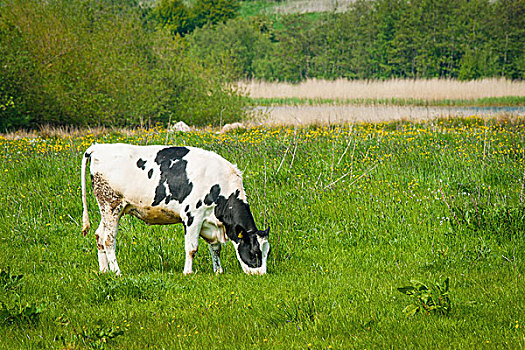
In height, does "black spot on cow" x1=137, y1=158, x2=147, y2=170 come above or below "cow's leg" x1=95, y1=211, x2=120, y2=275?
above

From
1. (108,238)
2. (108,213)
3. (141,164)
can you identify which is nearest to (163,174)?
(141,164)

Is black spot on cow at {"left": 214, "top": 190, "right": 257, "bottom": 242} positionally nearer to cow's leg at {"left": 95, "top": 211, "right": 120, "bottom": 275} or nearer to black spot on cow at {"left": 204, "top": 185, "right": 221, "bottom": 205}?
black spot on cow at {"left": 204, "top": 185, "right": 221, "bottom": 205}

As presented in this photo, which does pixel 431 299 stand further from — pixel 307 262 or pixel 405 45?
pixel 405 45

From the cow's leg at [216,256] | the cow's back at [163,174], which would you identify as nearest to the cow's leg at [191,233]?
the cow's back at [163,174]

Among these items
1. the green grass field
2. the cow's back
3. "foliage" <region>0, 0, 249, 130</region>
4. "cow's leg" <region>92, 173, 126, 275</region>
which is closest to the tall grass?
"foliage" <region>0, 0, 249, 130</region>

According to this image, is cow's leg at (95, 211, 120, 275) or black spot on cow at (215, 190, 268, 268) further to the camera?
cow's leg at (95, 211, 120, 275)

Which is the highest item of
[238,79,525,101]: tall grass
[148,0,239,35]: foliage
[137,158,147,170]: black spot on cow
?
[148,0,239,35]: foliage

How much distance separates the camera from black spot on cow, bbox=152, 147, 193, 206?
780 cm

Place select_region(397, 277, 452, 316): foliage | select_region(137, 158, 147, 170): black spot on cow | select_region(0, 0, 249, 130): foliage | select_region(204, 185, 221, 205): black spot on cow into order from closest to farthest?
select_region(397, 277, 452, 316): foliage, select_region(204, 185, 221, 205): black spot on cow, select_region(137, 158, 147, 170): black spot on cow, select_region(0, 0, 249, 130): foliage

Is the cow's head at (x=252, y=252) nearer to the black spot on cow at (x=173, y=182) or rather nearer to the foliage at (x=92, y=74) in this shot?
the black spot on cow at (x=173, y=182)

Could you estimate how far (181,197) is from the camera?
7789 millimetres

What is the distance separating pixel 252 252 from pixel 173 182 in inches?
61.0

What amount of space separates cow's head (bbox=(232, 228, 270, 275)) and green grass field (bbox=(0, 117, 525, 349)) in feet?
0.87

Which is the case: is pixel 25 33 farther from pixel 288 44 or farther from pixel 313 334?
pixel 288 44
